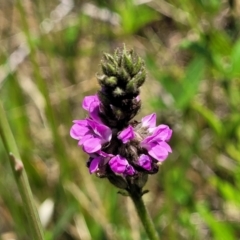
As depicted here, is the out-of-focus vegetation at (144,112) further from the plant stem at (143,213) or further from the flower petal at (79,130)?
the flower petal at (79,130)

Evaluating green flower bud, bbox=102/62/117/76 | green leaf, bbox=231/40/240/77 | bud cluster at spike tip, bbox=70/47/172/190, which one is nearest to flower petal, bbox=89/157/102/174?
bud cluster at spike tip, bbox=70/47/172/190

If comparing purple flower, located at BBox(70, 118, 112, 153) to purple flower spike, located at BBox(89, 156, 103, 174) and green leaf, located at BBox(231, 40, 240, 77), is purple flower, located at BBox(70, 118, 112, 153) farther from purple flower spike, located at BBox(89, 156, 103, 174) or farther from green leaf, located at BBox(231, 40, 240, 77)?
green leaf, located at BBox(231, 40, 240, 77)

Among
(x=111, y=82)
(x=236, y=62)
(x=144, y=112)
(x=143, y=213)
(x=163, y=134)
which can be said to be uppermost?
(x=144, y=112)

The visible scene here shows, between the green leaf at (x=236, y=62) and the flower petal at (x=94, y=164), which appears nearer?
the flower petal at (x=94, y=164)

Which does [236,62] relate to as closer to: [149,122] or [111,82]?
[149,122]

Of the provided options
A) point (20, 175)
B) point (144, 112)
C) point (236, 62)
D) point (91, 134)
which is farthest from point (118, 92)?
point (144, 112)

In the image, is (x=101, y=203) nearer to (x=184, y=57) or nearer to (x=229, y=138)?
(x=229, y=138)

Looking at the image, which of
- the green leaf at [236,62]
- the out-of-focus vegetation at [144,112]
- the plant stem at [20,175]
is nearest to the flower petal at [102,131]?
→ the plant stem at [20,175]

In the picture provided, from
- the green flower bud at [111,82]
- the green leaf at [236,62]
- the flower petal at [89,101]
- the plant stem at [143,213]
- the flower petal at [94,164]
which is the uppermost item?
the green leaf at [236,62]

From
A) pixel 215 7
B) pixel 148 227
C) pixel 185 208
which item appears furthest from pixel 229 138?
pixel 148 227
